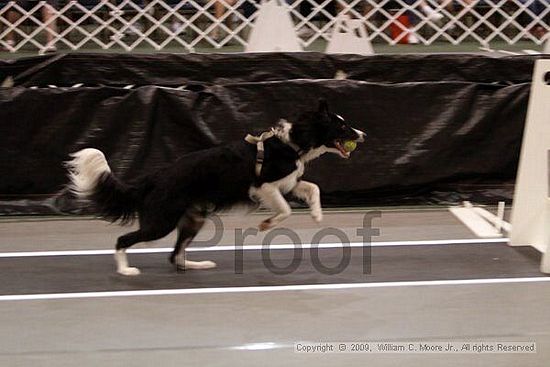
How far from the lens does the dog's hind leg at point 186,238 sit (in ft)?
15.6

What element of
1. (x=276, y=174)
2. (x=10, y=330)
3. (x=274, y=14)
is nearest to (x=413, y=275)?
(x=276, y=174)

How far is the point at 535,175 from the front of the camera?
5.11 m

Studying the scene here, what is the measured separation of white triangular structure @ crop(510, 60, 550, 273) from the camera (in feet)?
16.3

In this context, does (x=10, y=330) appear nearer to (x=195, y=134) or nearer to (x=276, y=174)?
(x=276, y=174)

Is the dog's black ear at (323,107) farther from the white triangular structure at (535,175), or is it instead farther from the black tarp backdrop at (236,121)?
the black tarp backdrop at (236,121)

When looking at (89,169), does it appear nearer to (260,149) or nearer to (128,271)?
(128,271)

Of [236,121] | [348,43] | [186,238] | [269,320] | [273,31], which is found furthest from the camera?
[273,31]

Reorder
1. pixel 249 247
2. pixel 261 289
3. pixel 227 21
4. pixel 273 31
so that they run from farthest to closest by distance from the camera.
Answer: pixel 227 21 → pixel 273 31 → pixel 249 247 → pixel 261 289

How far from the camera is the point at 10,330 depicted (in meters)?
3.89

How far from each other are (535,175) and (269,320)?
2125mm

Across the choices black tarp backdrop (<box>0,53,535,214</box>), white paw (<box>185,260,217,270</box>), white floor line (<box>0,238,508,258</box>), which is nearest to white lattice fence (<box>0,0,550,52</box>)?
black tarp backdrop (<box>0,53,535,214</box>)

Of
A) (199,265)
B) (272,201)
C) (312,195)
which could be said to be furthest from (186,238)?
(312,195)

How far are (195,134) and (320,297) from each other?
7.79 feet

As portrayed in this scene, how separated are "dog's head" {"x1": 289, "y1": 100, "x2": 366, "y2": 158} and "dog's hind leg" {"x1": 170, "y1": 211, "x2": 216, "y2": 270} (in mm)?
732
